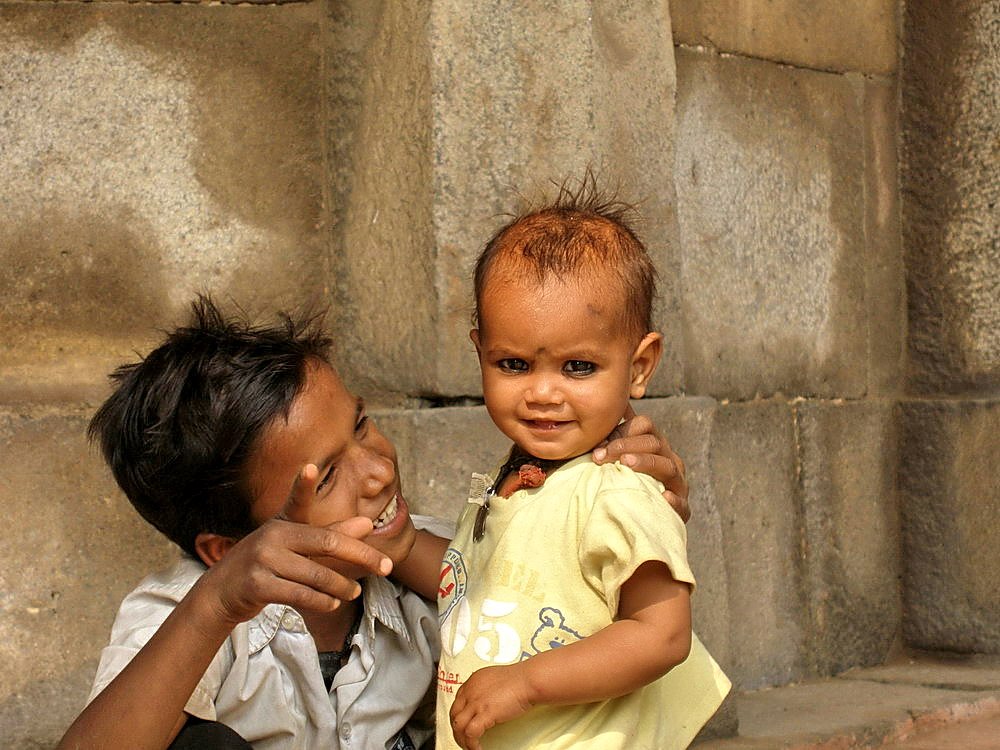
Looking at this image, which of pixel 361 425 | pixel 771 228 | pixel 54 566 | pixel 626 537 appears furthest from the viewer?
pixel 771 228

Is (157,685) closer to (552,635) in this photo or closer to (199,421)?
(199,421)

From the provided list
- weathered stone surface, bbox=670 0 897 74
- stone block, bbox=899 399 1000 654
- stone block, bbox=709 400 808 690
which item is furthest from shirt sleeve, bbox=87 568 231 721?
stone block, bbox=899 399 1000 654

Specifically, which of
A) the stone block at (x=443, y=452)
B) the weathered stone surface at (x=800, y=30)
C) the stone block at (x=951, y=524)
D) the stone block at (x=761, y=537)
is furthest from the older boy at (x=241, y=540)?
the stone block at (x=951, y=524)

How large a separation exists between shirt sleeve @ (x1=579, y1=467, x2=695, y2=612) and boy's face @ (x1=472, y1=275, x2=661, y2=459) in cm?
10

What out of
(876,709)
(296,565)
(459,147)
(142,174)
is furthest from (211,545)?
(876,709)

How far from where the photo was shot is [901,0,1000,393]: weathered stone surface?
12.0 ft

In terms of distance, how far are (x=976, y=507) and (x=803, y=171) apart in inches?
Result: 39.7

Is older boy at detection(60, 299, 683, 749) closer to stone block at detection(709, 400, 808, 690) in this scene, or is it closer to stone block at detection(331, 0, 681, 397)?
stone block at detection(331, 0, 681, 397)

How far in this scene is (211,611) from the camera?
1.84m

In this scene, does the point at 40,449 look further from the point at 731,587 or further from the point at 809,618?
the point at 809,618

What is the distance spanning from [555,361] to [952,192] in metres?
2.20

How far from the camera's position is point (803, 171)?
146 inches

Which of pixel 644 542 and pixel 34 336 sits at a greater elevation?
pixel 34 336

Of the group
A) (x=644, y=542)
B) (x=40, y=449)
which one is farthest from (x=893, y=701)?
(x=40, y=449)
